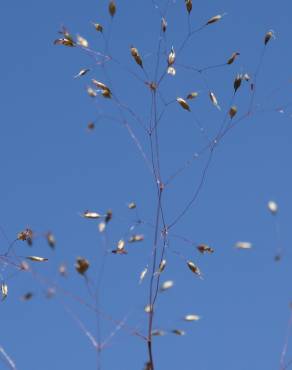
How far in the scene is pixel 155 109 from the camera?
10.4ft

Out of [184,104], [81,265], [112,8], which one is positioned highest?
[112,8]

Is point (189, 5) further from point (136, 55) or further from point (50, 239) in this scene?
point (50, 239)

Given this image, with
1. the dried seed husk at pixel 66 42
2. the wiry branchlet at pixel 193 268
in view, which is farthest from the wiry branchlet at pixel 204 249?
the dried seed husk at pixel 66 42

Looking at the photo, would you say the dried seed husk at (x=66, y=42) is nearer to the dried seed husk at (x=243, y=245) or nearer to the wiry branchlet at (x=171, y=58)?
the wiry branchlet at (x=171, y=58)

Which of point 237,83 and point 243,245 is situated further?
point 237,83

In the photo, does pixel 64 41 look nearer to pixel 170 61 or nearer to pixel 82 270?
pixel 170 61

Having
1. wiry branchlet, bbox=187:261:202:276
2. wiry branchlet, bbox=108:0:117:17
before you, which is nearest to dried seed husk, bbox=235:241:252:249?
wiry branchlet, bbox=187:261:202:276

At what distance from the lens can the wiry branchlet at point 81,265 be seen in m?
2.26

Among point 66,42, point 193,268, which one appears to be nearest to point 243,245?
point 193,268

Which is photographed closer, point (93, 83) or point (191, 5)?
point (93, 83)

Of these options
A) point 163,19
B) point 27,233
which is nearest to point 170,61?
point 163,19

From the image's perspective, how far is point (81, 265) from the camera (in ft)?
7.45

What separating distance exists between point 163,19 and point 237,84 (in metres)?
0.45

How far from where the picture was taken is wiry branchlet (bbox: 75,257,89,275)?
2260 mm
